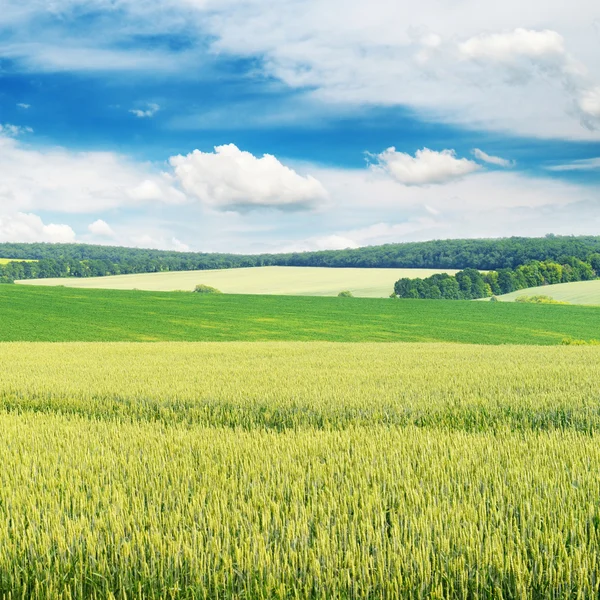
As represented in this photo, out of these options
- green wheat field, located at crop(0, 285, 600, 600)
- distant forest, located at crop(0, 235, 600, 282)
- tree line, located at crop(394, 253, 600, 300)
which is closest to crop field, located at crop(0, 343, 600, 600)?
green wheat field, located at crop(0, 285, 600, 600)

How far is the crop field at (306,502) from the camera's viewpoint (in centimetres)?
381

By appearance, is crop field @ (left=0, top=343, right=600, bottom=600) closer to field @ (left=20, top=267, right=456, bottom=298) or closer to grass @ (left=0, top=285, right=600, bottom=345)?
grass @ (left=0, top=285, right=600, bottom=345)

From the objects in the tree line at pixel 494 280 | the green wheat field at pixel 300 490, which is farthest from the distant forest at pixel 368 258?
the green wheat field at pixel 300 490

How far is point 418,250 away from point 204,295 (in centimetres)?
6742

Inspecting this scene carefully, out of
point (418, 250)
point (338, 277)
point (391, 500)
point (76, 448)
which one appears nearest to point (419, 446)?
point (391, 500)

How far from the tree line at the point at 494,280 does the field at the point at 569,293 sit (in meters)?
3.65

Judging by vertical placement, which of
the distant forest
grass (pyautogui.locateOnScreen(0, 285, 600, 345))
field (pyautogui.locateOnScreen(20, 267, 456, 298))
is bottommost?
grass (pyautogui.locateOnScreen(0, 285, 600, 345))

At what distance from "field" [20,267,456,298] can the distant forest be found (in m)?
9.14

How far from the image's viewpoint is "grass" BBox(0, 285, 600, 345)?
4947cm

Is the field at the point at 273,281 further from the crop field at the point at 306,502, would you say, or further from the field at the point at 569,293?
the crop field at the point at 306,502

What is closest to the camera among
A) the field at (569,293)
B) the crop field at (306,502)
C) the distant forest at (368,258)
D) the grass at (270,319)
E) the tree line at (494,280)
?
the crop field at (306,502)

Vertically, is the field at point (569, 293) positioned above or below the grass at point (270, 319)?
above

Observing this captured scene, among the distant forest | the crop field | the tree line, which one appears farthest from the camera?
the distant forest

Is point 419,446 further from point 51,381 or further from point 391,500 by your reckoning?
point 51,381
